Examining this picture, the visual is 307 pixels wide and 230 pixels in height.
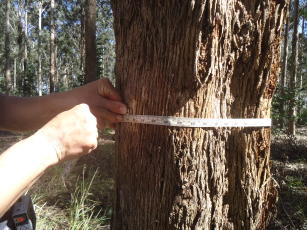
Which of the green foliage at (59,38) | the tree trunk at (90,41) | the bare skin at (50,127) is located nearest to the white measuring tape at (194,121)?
the bare skin at (50,127)

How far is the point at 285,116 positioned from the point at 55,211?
5.14 m

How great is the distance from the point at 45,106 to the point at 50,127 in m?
0.60

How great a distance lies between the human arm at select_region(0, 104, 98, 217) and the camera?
1.11 m

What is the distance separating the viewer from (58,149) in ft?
4.29

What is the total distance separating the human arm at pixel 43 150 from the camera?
43.6 inches

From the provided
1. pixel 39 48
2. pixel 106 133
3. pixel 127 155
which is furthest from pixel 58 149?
pixel 39 48

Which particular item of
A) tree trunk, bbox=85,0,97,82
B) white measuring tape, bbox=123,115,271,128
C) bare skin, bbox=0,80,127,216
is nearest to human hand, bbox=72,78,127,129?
bare skin, bbox=0,80,127,216

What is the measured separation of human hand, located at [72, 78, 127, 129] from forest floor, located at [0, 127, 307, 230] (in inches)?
59.1

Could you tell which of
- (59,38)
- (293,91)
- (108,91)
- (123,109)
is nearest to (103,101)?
(108,91)

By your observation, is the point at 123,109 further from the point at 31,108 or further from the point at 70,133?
the point at 31,108

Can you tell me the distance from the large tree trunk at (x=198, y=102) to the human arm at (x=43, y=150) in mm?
265

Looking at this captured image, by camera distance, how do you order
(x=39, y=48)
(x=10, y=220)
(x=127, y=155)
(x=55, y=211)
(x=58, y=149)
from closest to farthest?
(x=58, y=149)
(x=10, y=220)
(x=127, y=155)
(x=55, y=211)
(x=39, y=48)

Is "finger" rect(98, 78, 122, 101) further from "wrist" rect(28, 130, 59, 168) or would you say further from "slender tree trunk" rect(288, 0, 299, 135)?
"slender tree trunk" rect(288, 0, 299, 135)

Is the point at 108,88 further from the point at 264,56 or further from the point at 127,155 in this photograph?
the point at 264,56
